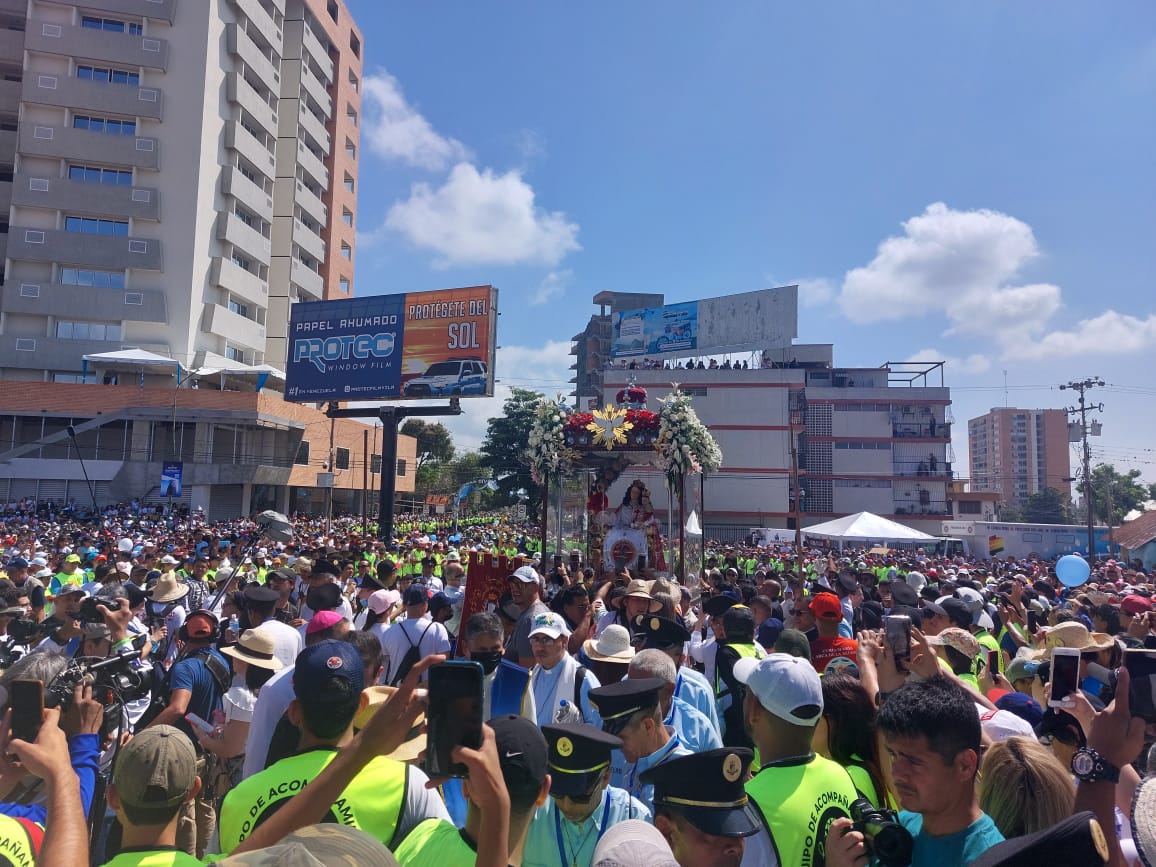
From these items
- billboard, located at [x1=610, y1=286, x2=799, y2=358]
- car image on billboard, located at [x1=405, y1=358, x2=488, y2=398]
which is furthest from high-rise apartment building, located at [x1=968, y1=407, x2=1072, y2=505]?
car image on billboard, located at [x1=405, y1=358, x2=488, y2=398]

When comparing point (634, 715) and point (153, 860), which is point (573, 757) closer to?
point (634, 715)

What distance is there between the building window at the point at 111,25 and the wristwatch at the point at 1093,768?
5151cm

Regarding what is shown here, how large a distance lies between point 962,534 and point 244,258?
45.2 m

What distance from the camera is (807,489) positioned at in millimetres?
52250

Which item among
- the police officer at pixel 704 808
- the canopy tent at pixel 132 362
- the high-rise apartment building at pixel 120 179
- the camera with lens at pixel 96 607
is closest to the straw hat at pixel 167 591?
the camera with lens at pixel 96 607

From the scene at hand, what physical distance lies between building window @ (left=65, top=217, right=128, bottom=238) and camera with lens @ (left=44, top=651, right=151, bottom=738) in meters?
44.0

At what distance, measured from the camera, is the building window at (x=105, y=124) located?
1578 inches

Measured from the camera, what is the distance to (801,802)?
2586mm

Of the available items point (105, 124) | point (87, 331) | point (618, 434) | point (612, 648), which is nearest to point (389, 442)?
point (618, 434)

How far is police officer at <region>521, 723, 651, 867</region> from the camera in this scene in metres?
2.31

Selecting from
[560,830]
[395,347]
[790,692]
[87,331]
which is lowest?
[560,830]

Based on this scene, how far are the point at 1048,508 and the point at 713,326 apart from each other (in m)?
51.1

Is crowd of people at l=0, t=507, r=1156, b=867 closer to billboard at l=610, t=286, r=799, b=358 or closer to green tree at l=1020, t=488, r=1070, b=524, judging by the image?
billboard at l=610, t=286, r=799, b=358

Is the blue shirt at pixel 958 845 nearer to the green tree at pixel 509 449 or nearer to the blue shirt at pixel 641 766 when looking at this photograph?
the blue shirt at pixel 641 766
